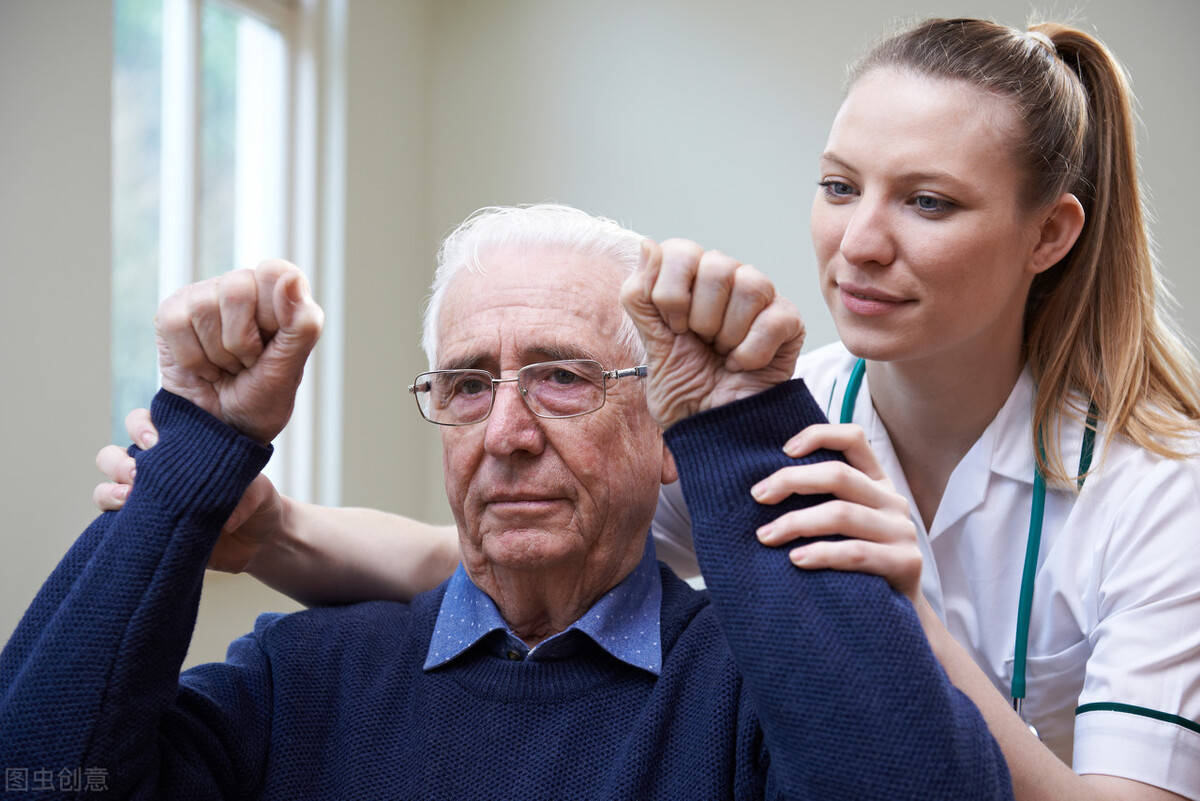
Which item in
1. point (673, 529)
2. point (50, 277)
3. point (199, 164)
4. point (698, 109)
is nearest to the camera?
point (673, 529)

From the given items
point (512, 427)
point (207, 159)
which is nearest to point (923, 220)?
point (512, 427)

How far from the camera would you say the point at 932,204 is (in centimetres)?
150

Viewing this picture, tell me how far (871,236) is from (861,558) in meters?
0.64

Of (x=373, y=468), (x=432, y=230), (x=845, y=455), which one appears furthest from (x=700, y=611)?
(x=432, y=230)

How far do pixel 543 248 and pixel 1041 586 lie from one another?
851 millimetres

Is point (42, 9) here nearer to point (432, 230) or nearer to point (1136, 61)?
point (432, 230)

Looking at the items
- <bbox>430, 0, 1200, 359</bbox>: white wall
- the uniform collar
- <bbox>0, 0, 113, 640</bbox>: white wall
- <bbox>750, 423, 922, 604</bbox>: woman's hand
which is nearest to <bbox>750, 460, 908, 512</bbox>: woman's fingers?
<bbox>750, 423, 922, 604</bbox>: woman's hand

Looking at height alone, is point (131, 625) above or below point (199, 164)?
below

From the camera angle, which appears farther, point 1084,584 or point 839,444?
point 1084,584

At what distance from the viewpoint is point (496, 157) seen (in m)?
4.13

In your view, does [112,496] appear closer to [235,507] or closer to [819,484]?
[235,507]

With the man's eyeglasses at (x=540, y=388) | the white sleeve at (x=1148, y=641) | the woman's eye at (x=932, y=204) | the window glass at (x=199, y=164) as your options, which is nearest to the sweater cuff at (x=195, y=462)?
the man's eyeglasses at (x=540, y=388)

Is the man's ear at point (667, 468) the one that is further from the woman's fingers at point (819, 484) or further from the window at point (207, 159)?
the window at point (207, 159)

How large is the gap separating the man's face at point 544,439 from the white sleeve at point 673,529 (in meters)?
0.41
